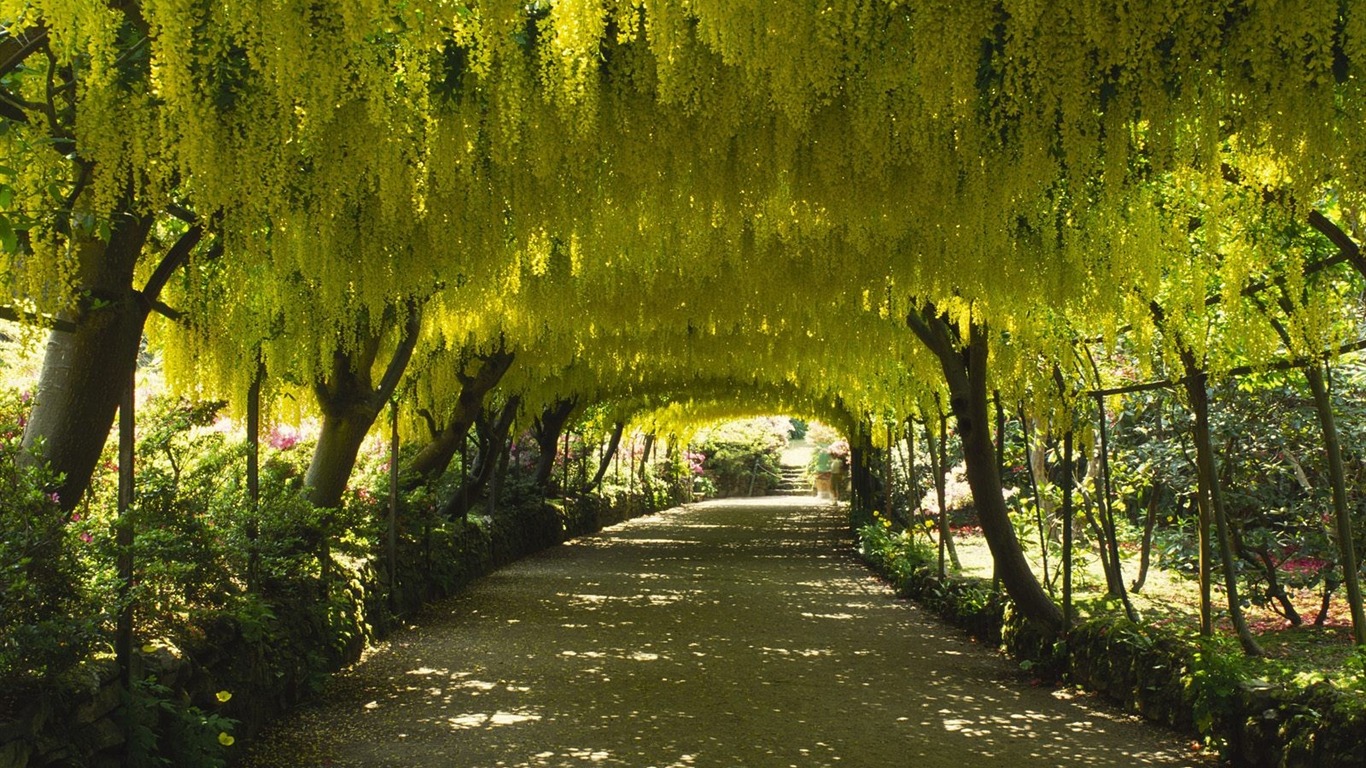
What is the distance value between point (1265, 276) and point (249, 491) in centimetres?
455

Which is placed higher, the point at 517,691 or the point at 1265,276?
the point at 1265,276

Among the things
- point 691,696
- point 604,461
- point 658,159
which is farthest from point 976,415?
point 604,461

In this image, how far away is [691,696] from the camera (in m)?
5.12

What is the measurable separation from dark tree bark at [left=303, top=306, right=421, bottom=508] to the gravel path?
1080mm

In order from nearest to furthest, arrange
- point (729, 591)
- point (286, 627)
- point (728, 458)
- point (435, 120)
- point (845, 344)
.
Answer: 1. point (435, 120)
2. point (286, 627)
3. point (845, 344)
4. point (729, 591)
5. point (728, 458)

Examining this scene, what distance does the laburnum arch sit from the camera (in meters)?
2.37

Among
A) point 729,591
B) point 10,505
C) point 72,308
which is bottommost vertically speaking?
point 729,591

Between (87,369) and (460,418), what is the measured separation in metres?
6.38

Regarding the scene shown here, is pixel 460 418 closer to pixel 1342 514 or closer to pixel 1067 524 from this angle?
pixel 1067 524

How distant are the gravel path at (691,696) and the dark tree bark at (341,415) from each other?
42.5 inches

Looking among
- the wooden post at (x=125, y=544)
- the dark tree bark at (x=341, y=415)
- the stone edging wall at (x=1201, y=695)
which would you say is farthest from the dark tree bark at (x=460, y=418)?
the wooden post at (x=125, y=544)

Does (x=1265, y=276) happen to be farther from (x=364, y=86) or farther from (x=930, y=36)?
(x=364, y=86)

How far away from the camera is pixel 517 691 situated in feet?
17.0

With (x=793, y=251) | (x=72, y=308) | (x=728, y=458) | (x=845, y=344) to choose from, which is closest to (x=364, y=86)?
(x=72, y=308)
